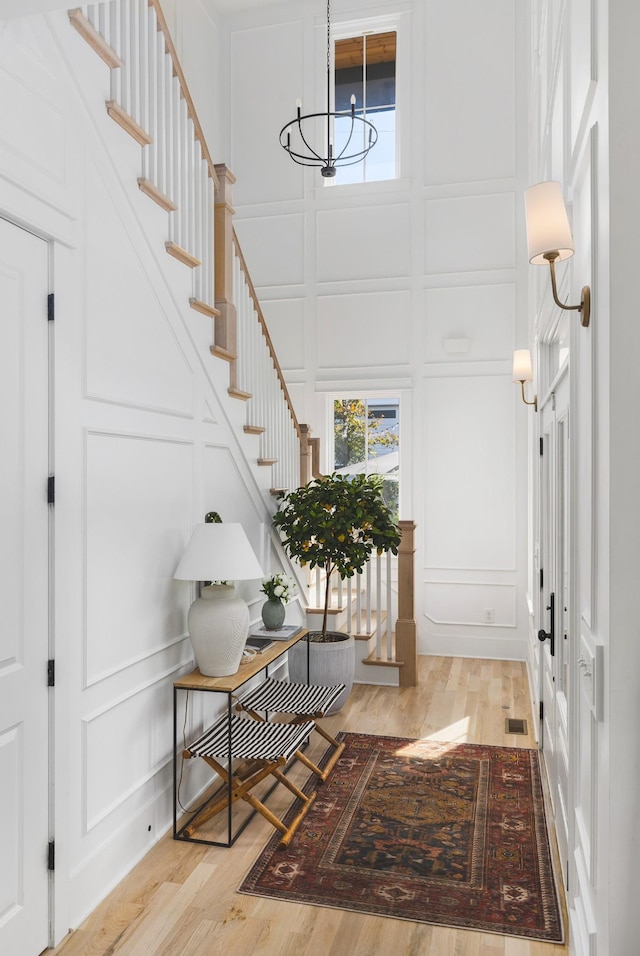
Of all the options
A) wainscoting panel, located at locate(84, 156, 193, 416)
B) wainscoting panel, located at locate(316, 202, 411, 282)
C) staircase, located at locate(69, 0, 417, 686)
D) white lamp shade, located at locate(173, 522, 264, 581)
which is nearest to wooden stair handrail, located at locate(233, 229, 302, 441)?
staircase, located at locate(69, 0, 417, 686)

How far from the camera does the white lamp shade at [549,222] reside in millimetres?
1957

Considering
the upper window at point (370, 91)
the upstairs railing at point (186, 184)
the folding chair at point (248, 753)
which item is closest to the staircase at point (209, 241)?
the upstairs railing at point (186, 184)

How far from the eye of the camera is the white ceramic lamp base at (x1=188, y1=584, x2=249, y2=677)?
3.18 metres

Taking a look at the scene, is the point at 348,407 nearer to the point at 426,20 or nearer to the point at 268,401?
the point at 268,401

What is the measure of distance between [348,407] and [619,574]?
5187 mm

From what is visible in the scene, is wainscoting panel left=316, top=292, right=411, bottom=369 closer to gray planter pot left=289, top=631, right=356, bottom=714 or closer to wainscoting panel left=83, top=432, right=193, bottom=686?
gray planter pot left=289, top=631, right=356, bottom=714

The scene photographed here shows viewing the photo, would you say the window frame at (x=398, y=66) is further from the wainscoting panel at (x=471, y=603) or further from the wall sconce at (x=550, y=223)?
→ the wall sconce at (x=550, y=223)

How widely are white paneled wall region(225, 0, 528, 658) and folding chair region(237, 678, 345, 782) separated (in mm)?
2459

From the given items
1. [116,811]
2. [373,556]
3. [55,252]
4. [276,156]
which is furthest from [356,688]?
[276,156]

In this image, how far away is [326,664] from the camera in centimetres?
457

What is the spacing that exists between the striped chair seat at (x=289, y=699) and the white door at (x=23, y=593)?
1406 mm

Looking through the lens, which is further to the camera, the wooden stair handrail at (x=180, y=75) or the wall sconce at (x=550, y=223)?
the wooden stair handrail at (x=180, y=75)

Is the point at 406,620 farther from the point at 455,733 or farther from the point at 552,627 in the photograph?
the point at 552,627

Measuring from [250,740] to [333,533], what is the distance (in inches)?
63.3
